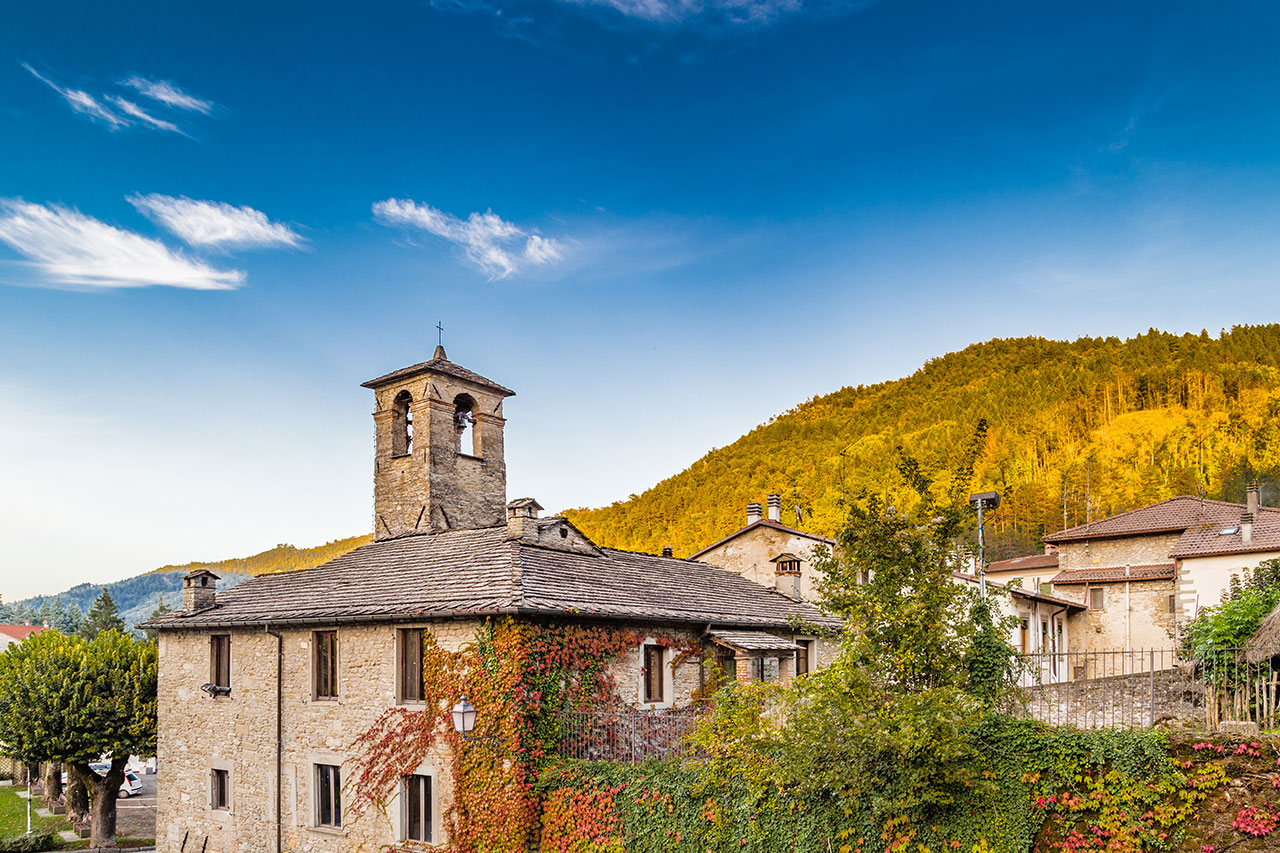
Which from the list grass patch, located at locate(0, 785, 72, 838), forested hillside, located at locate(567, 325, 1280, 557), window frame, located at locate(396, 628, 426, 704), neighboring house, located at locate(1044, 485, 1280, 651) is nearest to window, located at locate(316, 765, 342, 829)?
window frame, located at locate(396, 628, 426, 704)

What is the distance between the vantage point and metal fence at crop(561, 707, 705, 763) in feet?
55.7

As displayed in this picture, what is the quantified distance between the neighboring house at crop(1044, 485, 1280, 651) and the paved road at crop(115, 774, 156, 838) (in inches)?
1547

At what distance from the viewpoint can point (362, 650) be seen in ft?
62.7

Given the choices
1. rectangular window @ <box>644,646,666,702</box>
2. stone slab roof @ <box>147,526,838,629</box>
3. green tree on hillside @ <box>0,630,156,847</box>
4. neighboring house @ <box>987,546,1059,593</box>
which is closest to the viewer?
stone slab roof @ <box>147,526,838,629</box>

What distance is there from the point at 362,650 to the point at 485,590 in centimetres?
364

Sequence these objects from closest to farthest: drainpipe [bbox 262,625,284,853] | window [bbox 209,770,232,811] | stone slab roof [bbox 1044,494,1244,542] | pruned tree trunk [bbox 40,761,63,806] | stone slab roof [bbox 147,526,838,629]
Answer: stone slab roof [bbox 147,526,838,629] → drainpipe [bbox 262,625,284,853] → window [bbox 209,770,232,811] → pruned tree trunk [bbox 40,761,63,806] → stone slab roof [bbox 1044,494,1244,542]

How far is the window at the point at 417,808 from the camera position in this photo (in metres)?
17.6

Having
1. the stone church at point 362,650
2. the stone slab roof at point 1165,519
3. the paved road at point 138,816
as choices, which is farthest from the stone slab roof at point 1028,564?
the paved road at point 138,816

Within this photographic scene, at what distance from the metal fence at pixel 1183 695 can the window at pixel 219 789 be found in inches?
743

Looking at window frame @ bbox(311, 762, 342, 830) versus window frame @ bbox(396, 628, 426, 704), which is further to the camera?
window frame @ bbox(311, 762, 342, 830)

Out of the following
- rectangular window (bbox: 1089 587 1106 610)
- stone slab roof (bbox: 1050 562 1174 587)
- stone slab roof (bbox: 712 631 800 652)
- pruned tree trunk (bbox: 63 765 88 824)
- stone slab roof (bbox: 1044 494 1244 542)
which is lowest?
Result: pruned tree trunk (bbox: 63 765 88 824)

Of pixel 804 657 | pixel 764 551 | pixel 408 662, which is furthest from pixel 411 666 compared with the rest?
pixel 764 551

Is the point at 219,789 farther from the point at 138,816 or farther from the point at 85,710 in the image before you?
the point at 138,816

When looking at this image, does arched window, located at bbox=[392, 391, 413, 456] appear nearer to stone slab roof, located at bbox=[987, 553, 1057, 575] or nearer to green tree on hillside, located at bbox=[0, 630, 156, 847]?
green tree on hillside, located at bbox=[0, 630, 156, 847]
